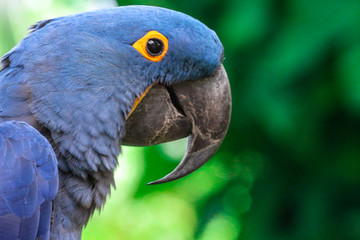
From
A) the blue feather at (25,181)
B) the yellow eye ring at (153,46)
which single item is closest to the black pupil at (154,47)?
the yellow eye ring at (153,46)

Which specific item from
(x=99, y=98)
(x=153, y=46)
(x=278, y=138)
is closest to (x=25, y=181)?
(x=99, y=98)

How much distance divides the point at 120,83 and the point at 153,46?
140 millimetres

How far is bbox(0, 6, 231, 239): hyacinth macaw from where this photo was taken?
1.11m

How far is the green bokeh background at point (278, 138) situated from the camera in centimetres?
171

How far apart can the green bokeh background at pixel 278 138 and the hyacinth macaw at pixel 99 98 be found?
49cm

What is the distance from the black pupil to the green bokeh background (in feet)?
1.90

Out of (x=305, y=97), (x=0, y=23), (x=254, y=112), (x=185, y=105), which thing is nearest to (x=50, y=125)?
(x=185, y=105)

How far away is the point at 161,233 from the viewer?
8.70 ft

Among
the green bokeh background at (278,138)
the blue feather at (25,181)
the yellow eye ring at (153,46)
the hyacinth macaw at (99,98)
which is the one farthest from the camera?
the green bokeh background at (278,138)

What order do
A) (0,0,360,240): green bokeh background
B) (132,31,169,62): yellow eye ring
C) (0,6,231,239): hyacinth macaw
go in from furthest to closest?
(0,0,360,240): green bokeh background, (132,31,169,62): yellow eye ring, (0,6,231,239): hyacinth macaw

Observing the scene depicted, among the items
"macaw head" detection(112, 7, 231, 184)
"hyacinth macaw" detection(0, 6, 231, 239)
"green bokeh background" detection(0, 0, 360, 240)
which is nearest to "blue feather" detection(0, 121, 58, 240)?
"hyacinth macaw" detection(0, 6, 231, 239)

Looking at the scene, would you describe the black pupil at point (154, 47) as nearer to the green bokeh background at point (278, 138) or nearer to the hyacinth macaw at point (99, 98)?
the hyacinth macaw at point (99, 98)

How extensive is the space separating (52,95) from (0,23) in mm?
1583

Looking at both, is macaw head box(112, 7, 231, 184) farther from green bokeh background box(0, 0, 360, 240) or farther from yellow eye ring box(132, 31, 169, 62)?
green bokeh background box(0, 0, 360, 240)
